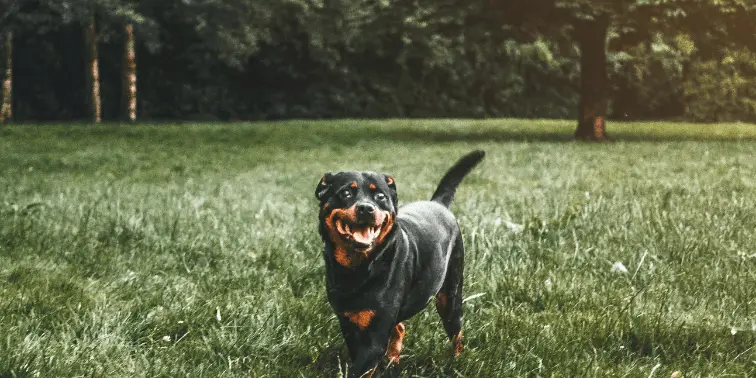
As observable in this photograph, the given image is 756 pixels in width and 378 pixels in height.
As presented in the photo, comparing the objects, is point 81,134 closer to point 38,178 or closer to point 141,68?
point 38,178

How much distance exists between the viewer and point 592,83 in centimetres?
1659

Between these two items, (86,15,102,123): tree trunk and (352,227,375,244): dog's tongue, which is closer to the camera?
(352,227,375,244): dog's tongue

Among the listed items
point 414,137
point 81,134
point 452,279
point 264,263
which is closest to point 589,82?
point 414,137

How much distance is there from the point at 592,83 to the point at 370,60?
36.1 feet

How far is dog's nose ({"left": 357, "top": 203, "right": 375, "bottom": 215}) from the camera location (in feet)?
6.04

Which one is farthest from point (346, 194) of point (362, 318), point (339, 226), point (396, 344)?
point (396, 344)

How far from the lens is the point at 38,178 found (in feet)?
30.1

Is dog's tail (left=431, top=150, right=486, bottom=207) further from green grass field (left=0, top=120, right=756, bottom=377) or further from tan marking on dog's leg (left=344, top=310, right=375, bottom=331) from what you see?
tan marking on dog's leg (left=344, top=310, right=375, bottom=331)

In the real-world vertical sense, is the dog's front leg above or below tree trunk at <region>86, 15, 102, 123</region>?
below

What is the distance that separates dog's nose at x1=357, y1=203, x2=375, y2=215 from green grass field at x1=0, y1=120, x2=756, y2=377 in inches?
30.3

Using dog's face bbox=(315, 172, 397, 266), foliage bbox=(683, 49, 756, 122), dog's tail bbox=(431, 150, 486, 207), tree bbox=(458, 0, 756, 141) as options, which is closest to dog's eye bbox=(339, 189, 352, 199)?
dog's face bbox=(315, 172, 397, 266)

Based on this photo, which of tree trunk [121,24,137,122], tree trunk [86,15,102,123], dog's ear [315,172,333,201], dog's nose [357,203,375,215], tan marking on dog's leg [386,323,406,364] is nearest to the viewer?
A: dog's nose [357,203,375,215]

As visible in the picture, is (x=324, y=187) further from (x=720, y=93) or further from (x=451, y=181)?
(x=720, y=93)

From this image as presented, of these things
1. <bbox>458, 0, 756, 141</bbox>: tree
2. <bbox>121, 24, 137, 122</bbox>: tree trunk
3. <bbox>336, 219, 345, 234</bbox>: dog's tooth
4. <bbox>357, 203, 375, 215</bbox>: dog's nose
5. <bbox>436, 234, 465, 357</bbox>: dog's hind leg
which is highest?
<bbox>458, 0, 756, 141</bbox>: tree
